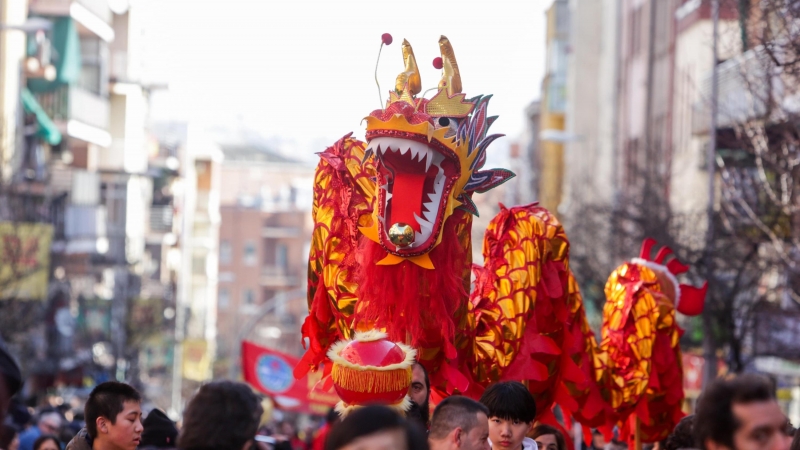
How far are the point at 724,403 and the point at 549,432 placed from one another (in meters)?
3.94

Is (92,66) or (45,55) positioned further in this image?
(92,66)

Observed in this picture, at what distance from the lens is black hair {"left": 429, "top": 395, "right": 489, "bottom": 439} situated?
673 centimetres

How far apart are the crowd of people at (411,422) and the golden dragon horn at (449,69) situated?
1684 millimetres

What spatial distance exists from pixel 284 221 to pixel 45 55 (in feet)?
243

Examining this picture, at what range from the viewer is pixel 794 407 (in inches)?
1300

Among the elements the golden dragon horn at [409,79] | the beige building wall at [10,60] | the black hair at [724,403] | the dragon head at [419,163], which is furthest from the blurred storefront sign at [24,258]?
the black hair at [724,403]

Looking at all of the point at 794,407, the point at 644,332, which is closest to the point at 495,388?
the point at 644,332

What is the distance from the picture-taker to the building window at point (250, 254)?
4341 inches

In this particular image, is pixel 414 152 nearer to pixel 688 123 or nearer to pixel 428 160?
pixel 428 160

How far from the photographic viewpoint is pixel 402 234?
27.8ft

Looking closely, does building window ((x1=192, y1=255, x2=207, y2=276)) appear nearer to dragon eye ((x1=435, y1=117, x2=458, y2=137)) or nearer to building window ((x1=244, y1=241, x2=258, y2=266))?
building window ((x1=244, y1=241, x2=258, y2=266))

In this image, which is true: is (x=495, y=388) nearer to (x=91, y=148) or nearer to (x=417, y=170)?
(x=417, y=170)

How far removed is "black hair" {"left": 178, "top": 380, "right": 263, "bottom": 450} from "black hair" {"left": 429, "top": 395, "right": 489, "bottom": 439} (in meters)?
1.32

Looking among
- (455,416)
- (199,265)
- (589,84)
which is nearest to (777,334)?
→ (455,416)
